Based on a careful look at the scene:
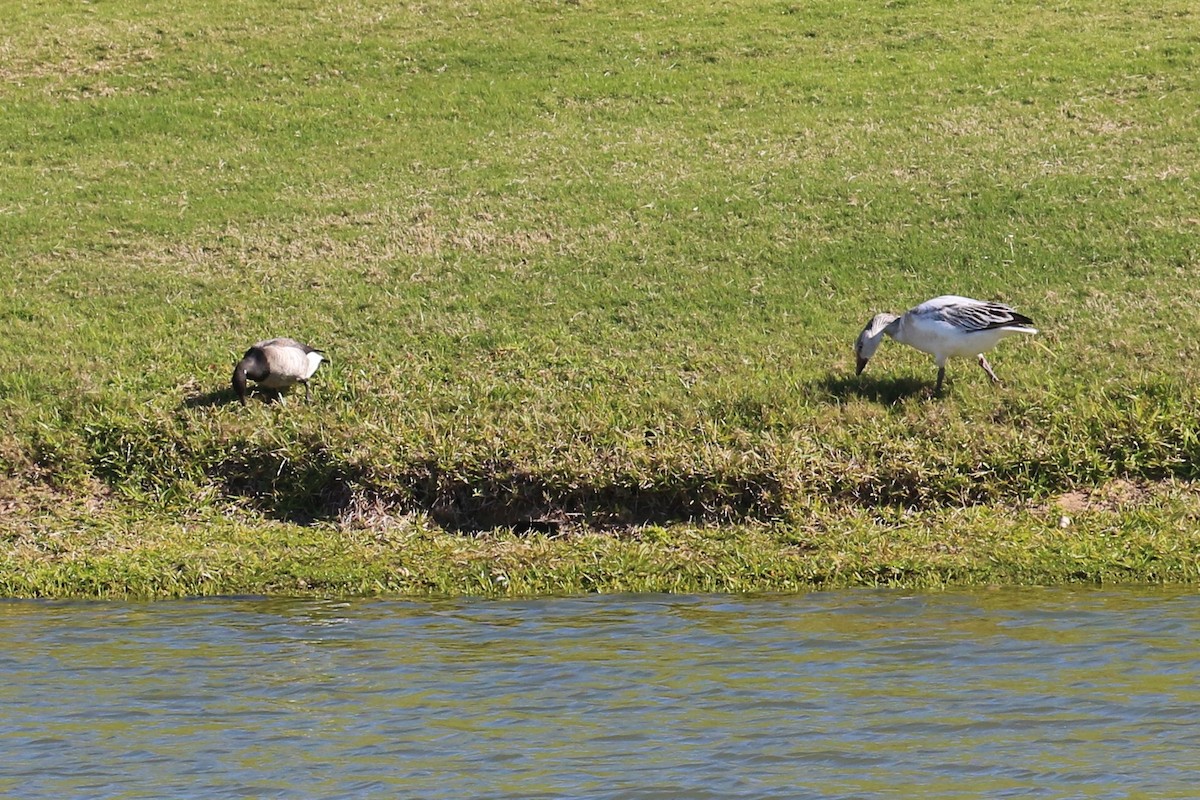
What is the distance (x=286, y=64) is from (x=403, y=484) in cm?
1363

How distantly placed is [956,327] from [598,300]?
368cm

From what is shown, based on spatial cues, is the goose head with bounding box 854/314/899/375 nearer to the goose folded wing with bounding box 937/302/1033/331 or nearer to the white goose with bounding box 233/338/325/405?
the goose folded wing with bounding box 937/302/1033/331

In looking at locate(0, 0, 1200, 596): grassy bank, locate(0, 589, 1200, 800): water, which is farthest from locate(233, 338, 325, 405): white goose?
locate(0, 589, 1200, 800): water

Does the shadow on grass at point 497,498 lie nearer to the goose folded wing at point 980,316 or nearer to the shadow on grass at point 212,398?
the shadow on grass at point 212,398

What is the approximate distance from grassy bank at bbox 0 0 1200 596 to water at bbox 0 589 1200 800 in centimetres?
68

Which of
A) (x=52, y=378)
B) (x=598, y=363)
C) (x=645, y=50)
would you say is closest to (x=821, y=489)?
(x=598, y=363)

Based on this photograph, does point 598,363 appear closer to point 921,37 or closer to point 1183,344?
point 1183,344

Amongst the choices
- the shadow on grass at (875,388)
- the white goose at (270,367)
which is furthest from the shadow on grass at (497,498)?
the shadow on grass at (875,388)

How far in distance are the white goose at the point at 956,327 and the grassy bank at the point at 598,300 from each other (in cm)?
37

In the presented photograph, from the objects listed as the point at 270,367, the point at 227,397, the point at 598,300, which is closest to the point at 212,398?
the point at 227,397

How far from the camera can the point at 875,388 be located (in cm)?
1097

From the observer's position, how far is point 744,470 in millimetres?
9695

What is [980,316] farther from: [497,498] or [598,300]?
[598,300]

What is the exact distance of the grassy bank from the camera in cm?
941
